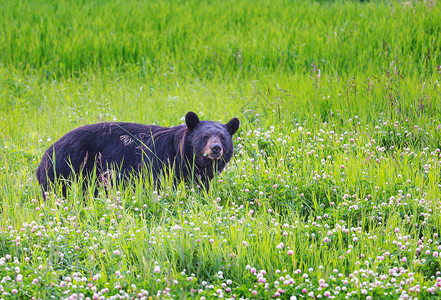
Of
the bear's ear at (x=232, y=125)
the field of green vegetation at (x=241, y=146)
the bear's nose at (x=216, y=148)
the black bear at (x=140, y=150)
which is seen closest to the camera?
the field of green vegetation at (x=241, y=146)

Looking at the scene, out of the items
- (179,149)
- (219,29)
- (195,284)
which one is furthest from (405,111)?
(219,29)

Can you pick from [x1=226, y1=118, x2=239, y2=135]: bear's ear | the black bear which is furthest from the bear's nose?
[x1=226, y1=118, x2=239, y2=135]: bear's ear

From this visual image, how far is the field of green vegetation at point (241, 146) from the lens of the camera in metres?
4.00

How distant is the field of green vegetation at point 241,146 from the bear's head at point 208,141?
281mm

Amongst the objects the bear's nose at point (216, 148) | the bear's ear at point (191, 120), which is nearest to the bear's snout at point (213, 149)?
the bear's nose at point (216, 148)

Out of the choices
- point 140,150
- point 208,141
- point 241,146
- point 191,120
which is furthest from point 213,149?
point 241,146

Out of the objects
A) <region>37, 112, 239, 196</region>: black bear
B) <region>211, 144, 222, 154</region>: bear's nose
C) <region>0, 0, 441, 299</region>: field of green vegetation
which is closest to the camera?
<region>0, 0, 441, 299</region>: field of green vegetation

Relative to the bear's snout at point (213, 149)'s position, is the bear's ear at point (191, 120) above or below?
above

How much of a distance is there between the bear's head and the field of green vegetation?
0.28 metres

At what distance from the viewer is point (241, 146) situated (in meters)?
7.09

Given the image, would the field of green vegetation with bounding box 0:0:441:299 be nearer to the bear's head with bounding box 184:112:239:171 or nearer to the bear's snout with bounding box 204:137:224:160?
the bear's head with bounding box 184:112:239:171

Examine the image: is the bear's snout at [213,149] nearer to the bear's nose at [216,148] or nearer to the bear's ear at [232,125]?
the bear's nose at [216,148]

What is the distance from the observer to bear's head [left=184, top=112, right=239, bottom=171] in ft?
18.9

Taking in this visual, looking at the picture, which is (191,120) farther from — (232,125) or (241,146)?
(241,146)
